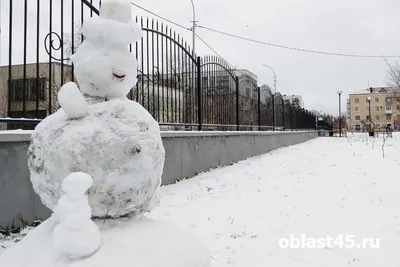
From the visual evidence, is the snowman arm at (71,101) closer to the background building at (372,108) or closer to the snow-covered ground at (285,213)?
the snow-covered ground at (285,213)

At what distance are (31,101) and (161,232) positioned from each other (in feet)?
10.2

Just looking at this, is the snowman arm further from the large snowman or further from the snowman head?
the snowman head

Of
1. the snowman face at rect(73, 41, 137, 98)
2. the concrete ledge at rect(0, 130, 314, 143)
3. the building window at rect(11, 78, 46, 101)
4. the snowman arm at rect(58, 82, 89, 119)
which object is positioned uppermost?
the building window at rect(11, 78, 46, 101)

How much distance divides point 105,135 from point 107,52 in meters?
0.47

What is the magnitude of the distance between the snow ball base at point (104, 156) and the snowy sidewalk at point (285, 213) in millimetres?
1339

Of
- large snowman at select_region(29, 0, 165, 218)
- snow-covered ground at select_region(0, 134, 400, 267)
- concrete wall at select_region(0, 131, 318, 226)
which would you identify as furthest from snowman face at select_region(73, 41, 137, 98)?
concrete wall at select_region(0, 131, 318, 226)

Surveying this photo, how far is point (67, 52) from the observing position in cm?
439

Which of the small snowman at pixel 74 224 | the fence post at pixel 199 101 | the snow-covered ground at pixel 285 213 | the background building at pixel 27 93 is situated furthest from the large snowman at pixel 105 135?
the fence post at pixel 199 101

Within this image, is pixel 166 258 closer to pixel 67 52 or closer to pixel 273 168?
pixel 67 52

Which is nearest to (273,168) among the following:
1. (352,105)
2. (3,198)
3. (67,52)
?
(67,52)

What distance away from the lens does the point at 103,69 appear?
6.05 feet

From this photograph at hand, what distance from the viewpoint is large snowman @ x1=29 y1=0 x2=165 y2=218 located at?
168cm

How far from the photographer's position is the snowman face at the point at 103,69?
185cm

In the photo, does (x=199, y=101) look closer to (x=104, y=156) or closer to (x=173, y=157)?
(x=173, y=157)
